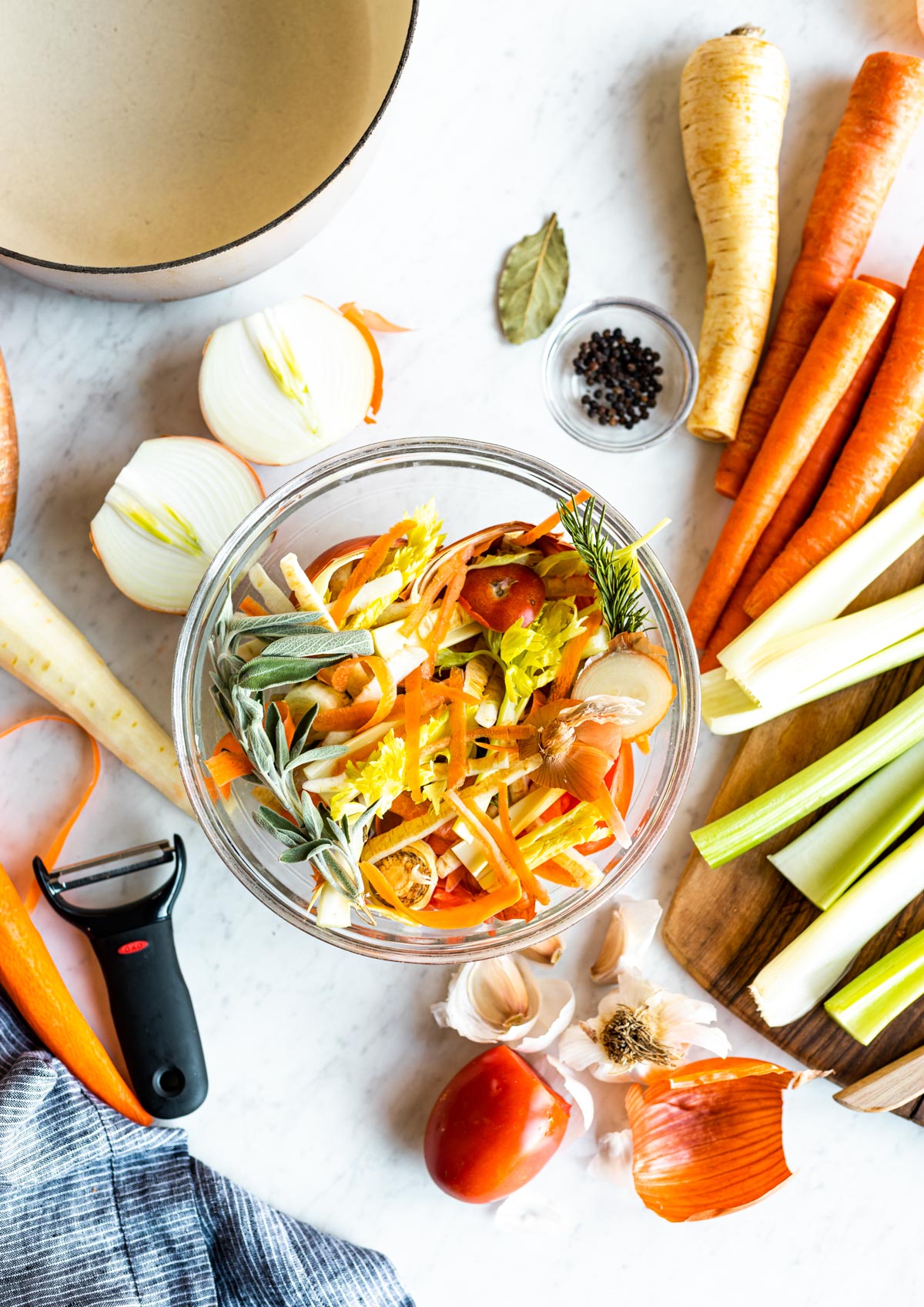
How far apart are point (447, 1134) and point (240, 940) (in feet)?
1.04

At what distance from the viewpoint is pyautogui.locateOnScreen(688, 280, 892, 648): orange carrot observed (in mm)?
1087

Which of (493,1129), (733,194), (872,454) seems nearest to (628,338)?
(733,194)

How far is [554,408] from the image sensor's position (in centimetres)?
117

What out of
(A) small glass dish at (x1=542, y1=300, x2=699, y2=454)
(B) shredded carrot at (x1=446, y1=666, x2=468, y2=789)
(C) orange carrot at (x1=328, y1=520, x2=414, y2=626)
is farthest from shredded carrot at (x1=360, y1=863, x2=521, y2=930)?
(A) small glass dish at (x1=542, y1=300, x2=699, y2=454)

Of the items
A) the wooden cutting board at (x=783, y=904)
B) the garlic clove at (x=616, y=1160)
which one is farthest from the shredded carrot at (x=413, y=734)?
the garlic clove at (x=616, y=1160)

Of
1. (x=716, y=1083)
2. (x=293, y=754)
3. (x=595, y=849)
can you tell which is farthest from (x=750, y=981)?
(x=293, y=754)

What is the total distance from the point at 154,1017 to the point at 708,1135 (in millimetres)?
636

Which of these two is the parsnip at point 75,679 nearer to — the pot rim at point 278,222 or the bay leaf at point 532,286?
the pot rim at point 278,222

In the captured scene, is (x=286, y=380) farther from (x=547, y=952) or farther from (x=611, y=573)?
(x=547, y=952)

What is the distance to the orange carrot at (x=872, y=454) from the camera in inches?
43.1

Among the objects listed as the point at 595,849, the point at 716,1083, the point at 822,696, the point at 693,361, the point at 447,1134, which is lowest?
the point at 447,1134

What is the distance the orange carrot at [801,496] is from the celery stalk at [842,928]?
0.99 feet

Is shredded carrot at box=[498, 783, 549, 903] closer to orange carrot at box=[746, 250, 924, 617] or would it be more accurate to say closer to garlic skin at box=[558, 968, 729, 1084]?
garlic skin at box=[558, 968, 729, 1084]

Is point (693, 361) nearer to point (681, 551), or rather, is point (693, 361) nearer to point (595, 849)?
point (681, 551)
